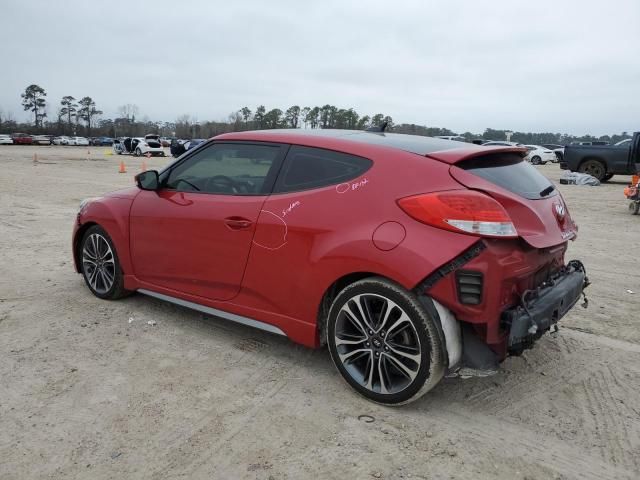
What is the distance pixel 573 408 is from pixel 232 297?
2.31 m

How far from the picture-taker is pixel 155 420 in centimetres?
288

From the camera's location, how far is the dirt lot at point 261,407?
8.34 ft

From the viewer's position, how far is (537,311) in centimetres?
283

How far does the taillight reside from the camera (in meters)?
2.70

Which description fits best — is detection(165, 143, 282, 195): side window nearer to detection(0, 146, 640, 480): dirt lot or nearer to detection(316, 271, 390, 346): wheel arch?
detection(316, 271, 390, 346): wheel arch

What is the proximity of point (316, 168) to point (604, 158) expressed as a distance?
19.2 m

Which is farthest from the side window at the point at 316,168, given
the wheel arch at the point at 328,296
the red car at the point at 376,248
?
the wheel arch at the point at 328,296

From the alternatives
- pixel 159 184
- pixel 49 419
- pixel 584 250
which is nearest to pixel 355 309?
pixel 49 419

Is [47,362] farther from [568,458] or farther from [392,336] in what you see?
[568,458]

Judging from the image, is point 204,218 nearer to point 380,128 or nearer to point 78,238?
point 380,128

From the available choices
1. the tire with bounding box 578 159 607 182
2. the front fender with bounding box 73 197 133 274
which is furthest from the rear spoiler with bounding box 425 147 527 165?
the tire with bounding box 578 159 607 182

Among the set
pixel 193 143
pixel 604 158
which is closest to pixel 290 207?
pixel 604 158

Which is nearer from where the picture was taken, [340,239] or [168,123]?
[340,239]

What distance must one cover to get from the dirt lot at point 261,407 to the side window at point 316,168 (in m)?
1.27
